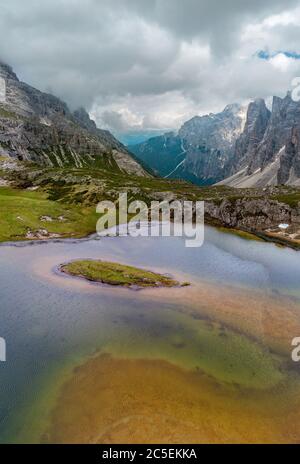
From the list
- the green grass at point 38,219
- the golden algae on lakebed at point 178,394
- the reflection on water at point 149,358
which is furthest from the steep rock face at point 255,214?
the golden algae on lakebed at point 178,394

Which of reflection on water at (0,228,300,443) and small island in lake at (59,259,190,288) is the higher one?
small island in lake at (59,259,190,288)

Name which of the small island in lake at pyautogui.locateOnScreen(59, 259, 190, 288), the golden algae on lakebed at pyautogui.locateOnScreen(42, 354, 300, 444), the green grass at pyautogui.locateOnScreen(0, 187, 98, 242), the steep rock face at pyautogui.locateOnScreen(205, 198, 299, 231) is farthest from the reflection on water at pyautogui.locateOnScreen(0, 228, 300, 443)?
the steep rock face at pyautogui.locateOnScreen(205, 198, 299, 231)

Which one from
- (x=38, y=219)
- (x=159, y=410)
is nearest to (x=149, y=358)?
(x=159, y=410)

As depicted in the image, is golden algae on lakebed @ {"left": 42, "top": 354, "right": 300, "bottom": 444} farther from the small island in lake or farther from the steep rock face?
the steep rock face

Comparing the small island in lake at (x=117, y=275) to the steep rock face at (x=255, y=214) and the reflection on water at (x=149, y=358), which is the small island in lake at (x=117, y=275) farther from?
the steep rock face at (x=255, y=214)

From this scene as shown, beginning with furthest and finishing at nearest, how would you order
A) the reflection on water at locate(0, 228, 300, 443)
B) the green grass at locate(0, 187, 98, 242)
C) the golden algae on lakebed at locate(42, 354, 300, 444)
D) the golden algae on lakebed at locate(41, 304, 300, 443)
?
the green grass at locate(0, 187, 98, 242) → the reflection on water at locate(0, 228, 300, 443) → the golden algae on lakebed at locate(41, 304, 300, 443) → the golden algae on lakebed at locate(42, 354, 300, 444)

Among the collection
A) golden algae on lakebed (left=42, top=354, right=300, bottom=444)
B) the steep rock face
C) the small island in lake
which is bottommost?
golden algae on lakebed (left=42, top=354, right=300, bottom=444)
